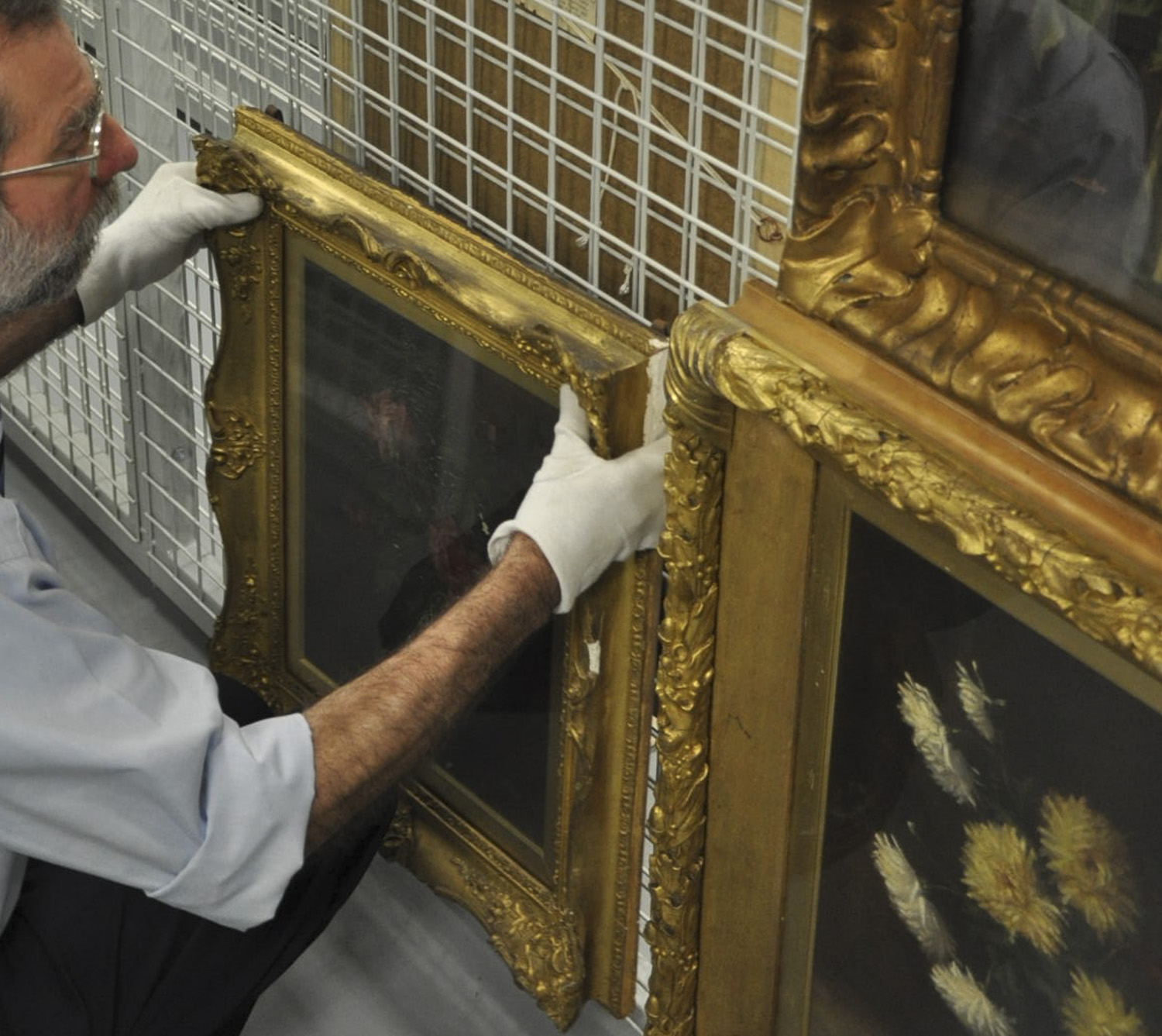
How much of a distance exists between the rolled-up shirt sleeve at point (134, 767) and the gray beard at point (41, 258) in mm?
170

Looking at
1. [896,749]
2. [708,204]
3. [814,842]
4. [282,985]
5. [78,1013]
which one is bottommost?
[282,985]

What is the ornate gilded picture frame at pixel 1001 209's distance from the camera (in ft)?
2.78

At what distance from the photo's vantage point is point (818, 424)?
1010 mm

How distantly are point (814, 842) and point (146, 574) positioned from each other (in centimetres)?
134

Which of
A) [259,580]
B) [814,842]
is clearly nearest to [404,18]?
[259,580]

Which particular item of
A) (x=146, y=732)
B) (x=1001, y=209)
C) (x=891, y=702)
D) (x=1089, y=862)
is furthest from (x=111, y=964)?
(x=1001, y=209)

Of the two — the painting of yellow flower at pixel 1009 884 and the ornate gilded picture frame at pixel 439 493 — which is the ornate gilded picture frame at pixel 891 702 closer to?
the painting of yellow flower at pixel 1009 884

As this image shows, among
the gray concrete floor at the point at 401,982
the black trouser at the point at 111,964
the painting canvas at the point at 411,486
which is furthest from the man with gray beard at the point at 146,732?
the gray concrete floor at the point at 401,982

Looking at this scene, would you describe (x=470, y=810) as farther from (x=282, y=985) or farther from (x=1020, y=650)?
(x=1020, y=650)

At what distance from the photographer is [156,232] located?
1.64 m

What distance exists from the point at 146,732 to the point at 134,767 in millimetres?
31

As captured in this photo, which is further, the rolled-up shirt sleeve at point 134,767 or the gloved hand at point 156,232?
the gloved hand at point 156,232

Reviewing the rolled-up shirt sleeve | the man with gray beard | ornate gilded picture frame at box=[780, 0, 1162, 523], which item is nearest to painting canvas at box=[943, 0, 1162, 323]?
ornate gilded picture frame at box=[780, 0, 1162, 523]

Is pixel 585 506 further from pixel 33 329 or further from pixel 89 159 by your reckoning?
pixel 33 329
